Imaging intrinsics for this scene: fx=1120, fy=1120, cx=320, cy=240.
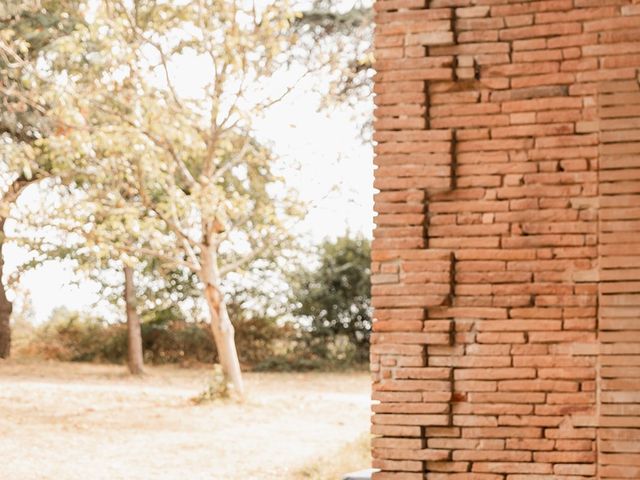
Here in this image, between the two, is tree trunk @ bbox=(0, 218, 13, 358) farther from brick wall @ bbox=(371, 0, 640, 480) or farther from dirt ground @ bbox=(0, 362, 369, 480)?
brick wall @ bbox=(371, 0, 640, 480)

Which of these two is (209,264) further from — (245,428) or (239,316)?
(239,316)

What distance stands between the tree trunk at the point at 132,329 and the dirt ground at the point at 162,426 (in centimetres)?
43

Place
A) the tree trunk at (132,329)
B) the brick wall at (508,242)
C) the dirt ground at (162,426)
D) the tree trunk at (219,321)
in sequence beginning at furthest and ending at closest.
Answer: the tree trunk at (132,329)
the tree trunk at (219,321)
the dirt ground at (162,426)
the brick wall at (508,242)

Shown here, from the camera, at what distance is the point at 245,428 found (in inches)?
521

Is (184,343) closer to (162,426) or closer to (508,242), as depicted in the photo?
(162,426)

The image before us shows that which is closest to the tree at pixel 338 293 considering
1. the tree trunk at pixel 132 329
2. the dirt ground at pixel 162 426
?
the dirt ground at pixel 162 426

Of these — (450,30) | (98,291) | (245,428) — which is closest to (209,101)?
(245,428)

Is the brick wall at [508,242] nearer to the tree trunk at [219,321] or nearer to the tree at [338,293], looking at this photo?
the tree trunk at [219,321]

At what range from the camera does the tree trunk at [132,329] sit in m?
18.8

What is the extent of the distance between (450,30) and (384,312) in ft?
4.64

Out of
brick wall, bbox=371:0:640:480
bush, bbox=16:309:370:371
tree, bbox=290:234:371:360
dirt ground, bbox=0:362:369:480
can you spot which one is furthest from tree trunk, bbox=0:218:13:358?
brick wall, bbox=371:0:640:480

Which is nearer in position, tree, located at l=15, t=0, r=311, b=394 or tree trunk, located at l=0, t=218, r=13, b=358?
tree, located at l=15, t=0, r=311, b=394

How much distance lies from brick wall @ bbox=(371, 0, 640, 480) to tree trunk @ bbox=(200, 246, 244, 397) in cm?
963

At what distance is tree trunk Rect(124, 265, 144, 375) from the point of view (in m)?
18.8
